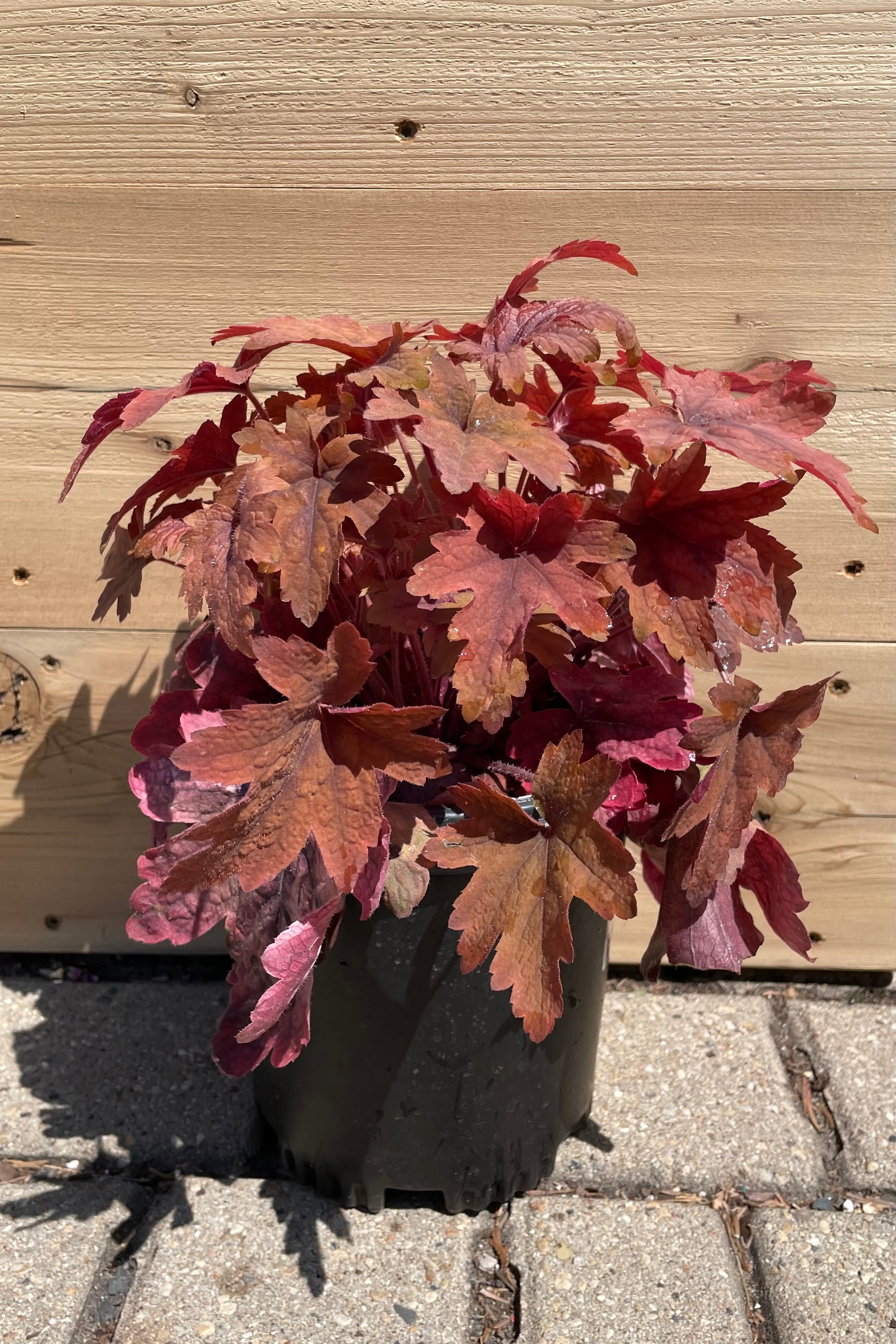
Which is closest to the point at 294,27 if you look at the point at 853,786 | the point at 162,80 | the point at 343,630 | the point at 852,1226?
the point at 162,80

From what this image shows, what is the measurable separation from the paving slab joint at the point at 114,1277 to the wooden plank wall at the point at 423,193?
0.66 metres

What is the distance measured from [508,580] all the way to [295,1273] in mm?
716

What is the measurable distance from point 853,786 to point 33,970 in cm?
111

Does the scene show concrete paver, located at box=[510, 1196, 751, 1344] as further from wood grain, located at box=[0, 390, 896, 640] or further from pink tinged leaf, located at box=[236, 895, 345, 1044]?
wood grain, located at box=[0, 390, 896, 640]

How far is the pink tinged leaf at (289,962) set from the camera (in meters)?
0.76

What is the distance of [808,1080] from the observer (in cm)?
124

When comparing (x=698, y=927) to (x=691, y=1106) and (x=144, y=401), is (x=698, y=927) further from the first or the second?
(x=144, y=401)

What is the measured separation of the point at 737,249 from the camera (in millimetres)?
1125

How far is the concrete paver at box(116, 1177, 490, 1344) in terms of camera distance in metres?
0.94

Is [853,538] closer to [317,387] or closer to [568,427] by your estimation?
[568,427]

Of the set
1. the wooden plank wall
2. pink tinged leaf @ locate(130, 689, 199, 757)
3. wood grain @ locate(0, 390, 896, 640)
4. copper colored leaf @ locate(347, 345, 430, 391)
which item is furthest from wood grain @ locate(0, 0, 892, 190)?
pink tinged leaf @ locate(130, 689, 199, 757)

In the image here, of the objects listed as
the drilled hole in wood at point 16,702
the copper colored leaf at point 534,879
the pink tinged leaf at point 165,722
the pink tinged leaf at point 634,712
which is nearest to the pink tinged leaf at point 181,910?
the pink tinged leaf at point 165,722

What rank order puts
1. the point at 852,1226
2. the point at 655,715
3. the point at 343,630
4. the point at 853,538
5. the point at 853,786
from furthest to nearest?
1. the point at 853,786
2. the point at 853,538
3. the point at 852,1226
4. the point at 655,715
5. the point at 343,630

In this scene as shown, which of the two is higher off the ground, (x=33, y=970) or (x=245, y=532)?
(x=245, y=532)
